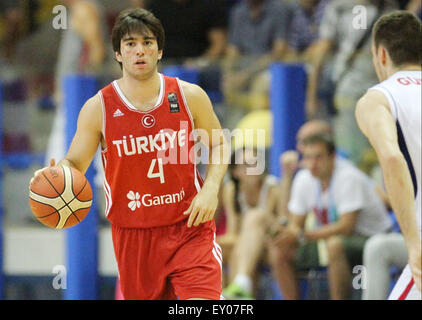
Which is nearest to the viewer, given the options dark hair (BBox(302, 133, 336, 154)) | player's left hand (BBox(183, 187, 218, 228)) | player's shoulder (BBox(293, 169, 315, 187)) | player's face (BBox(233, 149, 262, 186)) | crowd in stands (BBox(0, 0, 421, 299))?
player's left hand (BBox(183, 187, 218, 228))

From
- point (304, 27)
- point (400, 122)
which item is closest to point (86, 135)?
point (400, 122)

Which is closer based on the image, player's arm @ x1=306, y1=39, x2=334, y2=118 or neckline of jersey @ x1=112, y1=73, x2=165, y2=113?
neckline of jersey @ x1=112, y1=73, x2=165, y2=113

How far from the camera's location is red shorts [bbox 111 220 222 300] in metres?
4.70

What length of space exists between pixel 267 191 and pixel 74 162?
9.73ft

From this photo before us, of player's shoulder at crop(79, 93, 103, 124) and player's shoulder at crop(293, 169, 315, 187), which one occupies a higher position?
player's shoulder at crop(79, 93, 103, 124)

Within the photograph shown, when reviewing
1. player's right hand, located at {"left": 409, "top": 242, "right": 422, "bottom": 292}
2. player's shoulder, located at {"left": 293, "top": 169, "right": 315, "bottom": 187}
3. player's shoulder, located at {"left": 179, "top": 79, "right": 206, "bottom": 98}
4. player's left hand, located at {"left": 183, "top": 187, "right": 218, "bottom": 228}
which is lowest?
player's right hand, located at {"left": 409, "top": 242, "right": 422, "bottom": 292}

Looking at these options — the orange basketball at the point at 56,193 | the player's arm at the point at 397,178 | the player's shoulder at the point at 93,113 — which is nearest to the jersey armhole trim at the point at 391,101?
the player's arm at the point at 397,178

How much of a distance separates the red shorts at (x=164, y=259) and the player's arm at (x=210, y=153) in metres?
0.14

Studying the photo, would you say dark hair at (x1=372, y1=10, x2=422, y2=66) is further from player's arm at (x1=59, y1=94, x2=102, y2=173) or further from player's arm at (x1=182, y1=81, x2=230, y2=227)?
player's arm at (x1=59, y1=94, x2=102, y2=173)

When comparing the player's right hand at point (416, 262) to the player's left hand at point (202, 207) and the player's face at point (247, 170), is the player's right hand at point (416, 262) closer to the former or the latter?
the player's left hand at point (202, 207)

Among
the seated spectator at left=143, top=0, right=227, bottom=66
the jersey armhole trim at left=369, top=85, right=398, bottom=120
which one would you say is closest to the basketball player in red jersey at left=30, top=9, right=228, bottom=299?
the jersey armhole trim at left=369, top=85, right=398, bottom=120

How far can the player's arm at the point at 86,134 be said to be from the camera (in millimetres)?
4664

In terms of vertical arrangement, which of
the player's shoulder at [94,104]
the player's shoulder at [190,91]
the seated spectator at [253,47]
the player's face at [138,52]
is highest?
the seated spectator at [253,47]
